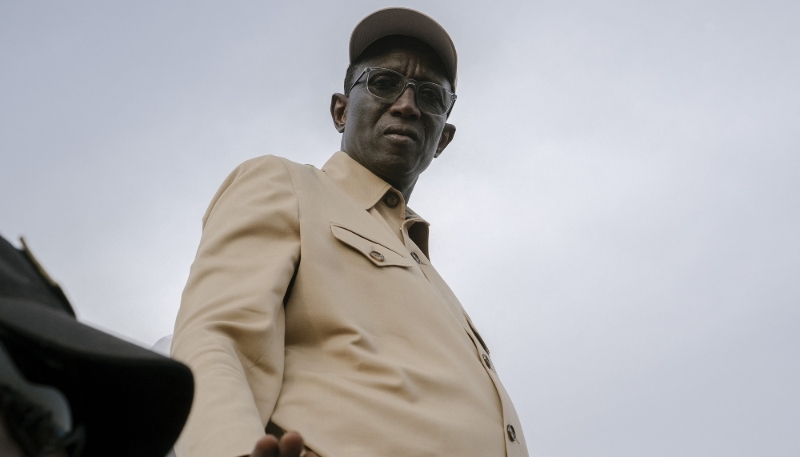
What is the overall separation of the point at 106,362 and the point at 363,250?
1.49 metres

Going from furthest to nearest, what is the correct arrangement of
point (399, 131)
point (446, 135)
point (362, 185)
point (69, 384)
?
point (446, 135) < point (399, 131) < point (362, 185) < point (69, 384)

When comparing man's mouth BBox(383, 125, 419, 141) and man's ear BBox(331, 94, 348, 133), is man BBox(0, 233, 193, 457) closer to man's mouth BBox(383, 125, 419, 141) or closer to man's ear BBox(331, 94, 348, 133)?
man's mouth BBox(383, 125, 419, 141)

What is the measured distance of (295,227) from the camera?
2289 mm

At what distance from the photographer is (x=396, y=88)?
10.4ft

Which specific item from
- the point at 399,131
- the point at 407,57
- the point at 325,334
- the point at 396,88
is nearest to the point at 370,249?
the point at 325,334

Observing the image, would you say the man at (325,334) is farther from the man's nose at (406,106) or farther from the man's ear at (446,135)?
the man's ear at (446,135)

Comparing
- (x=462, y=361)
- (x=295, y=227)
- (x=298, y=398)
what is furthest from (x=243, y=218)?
(x=462, y=361)

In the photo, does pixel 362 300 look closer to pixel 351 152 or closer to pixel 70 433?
pixel 351 152

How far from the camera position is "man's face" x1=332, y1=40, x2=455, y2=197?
122 inches

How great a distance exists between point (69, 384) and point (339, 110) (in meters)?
2.61

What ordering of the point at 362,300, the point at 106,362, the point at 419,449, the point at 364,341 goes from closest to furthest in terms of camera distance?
the point at 106,362 → the point at 419,449 → the point at 364,341 → the point at 362,300

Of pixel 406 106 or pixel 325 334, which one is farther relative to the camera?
pixel 406 106

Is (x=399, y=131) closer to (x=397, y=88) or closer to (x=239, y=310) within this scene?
(x=397, y=88)

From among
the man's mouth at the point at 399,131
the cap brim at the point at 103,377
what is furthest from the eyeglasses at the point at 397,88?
the cap brim at the point at 103,377
